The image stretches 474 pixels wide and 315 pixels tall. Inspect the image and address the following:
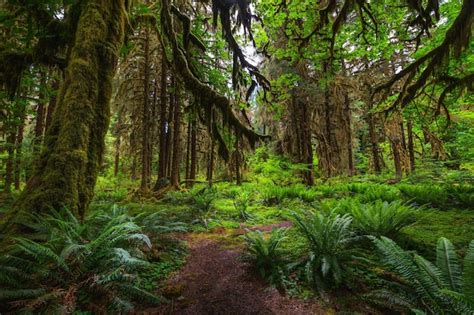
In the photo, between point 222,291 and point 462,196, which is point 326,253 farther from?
point 462,196

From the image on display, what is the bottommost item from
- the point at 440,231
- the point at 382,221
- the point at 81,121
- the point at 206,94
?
the point at 440,231

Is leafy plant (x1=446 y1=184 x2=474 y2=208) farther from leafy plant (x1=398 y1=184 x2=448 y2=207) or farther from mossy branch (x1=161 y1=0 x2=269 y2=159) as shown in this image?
mossy branch (x1=161 y1=0 x2=269 y2=159)

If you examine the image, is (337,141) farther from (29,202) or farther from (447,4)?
(29,202)

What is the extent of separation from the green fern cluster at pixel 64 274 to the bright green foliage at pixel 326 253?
76.0 inches

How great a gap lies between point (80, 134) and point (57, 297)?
227 centimetres

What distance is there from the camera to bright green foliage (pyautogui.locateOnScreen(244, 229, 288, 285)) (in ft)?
11.3

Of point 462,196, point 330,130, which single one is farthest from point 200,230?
point 330,130

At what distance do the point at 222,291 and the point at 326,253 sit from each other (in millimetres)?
1475

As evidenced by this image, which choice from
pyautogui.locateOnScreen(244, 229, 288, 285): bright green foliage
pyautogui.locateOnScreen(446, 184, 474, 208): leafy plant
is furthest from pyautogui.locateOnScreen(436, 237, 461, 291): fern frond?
pyautogui.locateOnScreen(446, 184, 474, 208): leafy plant

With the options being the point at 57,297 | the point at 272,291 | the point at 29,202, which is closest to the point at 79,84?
the point at 29,202

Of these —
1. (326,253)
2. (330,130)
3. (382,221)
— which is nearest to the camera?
(326,253)

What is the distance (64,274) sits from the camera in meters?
2.71

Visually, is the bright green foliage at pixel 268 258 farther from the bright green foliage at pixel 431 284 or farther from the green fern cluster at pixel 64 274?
the green fern cluster at pixel 64 274

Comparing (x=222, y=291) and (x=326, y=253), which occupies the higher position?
(x=326, y=253)
